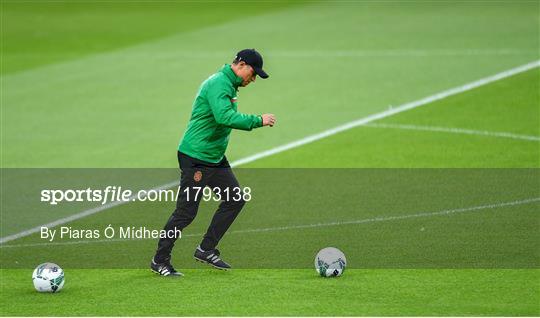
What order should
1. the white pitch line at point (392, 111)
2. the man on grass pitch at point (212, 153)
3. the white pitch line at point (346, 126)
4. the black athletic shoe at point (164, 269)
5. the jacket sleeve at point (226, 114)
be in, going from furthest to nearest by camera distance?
the white pitch line at point (392, 111), the white pitch line at point (346, 126), the black athletic shoe at point (164, 269), the man on grass pitch at point (212, 153), the jacket sleeve at point (226, 114)

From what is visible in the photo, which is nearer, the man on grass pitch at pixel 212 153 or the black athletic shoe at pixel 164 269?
the man on grass pitch at pixel 212 153

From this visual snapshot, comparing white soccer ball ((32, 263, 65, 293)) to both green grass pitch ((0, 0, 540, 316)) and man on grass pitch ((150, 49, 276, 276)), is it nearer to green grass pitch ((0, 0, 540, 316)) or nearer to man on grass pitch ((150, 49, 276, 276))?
green grass pitch ((0, 0, 540, 316))

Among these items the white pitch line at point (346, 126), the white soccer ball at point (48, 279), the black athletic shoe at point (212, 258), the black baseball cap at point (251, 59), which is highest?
the white pitch line at point (346, 126)

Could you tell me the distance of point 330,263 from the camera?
493 inches

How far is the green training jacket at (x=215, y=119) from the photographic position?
483 inches

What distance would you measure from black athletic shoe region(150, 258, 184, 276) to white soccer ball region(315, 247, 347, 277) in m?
1.49

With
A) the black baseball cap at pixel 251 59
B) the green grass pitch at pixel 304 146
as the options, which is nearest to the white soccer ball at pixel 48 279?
the green grass pitch at pixel 304 146

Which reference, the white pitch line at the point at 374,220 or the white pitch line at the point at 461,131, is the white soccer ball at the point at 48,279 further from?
the white pitch line at the point at 461,131

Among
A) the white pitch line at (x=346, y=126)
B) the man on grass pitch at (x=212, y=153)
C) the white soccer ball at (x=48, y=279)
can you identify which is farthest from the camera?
the white pitch line at (x=346, y=126)

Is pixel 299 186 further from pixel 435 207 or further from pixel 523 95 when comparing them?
pixel 523 95

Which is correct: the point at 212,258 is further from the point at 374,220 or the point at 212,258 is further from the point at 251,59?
the point at 374,220

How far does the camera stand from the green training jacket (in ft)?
40.3

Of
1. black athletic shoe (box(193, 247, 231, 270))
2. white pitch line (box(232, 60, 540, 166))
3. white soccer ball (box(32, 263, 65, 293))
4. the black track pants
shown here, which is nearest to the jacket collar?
the black track pants

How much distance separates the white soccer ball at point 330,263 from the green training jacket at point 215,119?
1.52 meters
